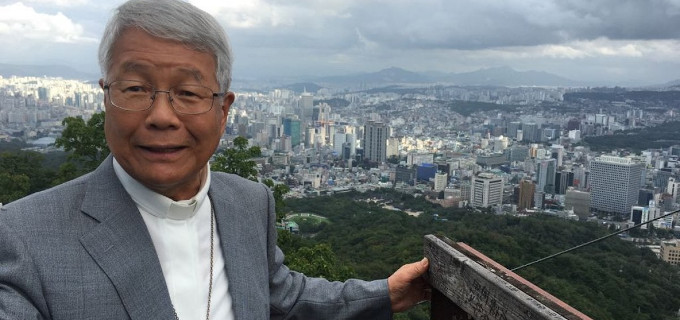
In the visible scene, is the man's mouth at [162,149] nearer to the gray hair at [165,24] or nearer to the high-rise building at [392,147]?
the gray hair at [165,24]

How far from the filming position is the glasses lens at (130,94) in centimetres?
57

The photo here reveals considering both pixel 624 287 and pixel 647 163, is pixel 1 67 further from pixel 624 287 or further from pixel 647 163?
pixel 624 287

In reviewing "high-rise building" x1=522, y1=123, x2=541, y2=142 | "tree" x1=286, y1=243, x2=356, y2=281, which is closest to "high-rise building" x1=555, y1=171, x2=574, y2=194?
"high-rise building" x1=522, y1=123, x2=541, y2=142

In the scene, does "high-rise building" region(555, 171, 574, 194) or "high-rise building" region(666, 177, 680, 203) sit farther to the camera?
"high-rise building" region(555, 171, 574, 194)

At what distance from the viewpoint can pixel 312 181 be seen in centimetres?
2300

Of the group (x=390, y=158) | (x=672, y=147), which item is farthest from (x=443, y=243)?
(x=390, y=158)

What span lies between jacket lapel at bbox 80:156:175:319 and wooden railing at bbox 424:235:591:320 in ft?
1.26

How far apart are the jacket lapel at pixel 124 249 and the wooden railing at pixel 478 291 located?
383mm

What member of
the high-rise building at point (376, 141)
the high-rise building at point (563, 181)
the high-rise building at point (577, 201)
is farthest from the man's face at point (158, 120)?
the high-rise building at point (376, 141)

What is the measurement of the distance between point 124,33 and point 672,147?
81.2 ft

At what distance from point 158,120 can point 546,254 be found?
7.55 meters

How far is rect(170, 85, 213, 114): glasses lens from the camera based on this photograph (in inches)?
23.1

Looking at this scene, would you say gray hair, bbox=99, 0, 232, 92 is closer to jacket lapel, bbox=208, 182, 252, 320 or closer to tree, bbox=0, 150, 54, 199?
jacket lapel, bbox=208, 182, 252, 320

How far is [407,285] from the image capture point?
828mm
